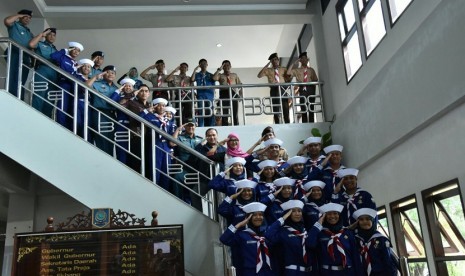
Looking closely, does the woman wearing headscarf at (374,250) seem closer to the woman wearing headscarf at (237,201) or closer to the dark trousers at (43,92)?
the woman wearing headscarf at (237,201)

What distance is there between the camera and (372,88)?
6371mm

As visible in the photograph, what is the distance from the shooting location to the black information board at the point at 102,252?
13.5 ft

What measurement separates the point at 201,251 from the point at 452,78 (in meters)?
3.15

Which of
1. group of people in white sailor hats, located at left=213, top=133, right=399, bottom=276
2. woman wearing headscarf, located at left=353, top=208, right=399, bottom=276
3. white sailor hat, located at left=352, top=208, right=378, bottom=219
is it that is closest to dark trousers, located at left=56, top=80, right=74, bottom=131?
group of people in white sailor hats, located at left=213, top=133, right=399, bottom=276

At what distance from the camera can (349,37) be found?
774cm

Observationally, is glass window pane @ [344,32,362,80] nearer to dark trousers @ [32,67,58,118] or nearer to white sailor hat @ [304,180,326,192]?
white sailor hat @ [304,180,326,192]

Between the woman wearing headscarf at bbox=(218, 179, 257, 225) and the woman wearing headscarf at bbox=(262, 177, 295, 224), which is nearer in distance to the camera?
the woman wearing headscarf at bbox=(218, 179, 257, 225)

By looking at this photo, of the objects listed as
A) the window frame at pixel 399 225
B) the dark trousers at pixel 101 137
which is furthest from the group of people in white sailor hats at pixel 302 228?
the dark trousers at pixel 101 137

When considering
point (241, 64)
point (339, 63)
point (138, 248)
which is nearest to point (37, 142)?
point (138, 248)

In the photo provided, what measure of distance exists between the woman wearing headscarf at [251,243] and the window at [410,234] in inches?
76.2

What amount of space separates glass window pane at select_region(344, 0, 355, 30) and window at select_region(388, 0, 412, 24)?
138 centimetres

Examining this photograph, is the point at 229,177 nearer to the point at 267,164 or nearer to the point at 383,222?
the point at 267,164

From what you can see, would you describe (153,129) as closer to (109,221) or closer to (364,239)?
(109,221)

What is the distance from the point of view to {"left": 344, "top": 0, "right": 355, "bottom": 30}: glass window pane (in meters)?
7.56
